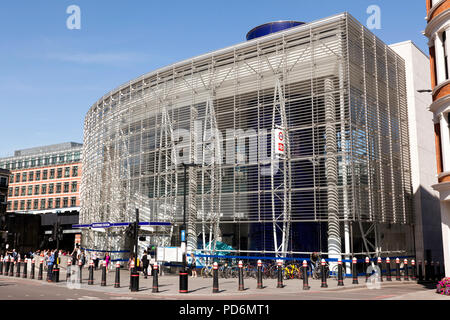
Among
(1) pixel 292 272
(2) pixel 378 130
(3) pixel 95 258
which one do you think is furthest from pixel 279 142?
(3) pixel 95 258

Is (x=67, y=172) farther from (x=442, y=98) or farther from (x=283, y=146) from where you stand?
(x=442, y=98)

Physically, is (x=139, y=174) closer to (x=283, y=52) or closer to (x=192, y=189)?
(x=192, y=189)

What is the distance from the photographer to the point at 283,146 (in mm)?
30406

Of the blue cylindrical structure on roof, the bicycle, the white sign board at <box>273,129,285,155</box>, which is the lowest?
the bicycle

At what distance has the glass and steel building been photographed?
1187 inches

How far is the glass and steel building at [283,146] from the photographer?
3014 cm

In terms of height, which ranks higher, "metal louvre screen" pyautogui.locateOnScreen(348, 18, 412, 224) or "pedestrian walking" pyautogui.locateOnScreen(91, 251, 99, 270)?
"metal louvre screen" pyautogui.locateOnScreen(348, 18, 412, 224)

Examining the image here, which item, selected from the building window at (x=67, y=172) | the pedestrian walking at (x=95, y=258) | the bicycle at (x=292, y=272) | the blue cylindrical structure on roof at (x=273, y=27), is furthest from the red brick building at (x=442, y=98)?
the building window at (x=67, y=172)

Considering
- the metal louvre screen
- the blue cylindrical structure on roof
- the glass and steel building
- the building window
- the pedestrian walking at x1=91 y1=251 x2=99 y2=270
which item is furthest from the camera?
the building window

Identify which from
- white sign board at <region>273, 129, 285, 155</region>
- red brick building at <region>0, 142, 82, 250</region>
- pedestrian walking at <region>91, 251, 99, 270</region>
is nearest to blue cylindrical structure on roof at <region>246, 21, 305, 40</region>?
white sign board at <region>273, 129, 285, 155</region>

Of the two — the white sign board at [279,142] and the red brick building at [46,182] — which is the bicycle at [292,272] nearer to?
the white sign board at [279,142]

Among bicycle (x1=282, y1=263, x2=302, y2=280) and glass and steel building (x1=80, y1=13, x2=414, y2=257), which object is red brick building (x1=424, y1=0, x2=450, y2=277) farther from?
bicycle (x1=282, y1=263, x2=302, y2=280)

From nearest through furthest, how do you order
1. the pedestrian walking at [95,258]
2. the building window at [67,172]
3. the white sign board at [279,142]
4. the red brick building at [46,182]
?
the white sign board at [279,142] < the pedestrian walking at [95,258] < the red brick building at [46,182] < the building window at [67,172]

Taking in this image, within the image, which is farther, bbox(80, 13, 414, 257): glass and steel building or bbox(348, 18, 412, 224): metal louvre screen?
bbox(348, 18, 412, 224): metal louvre screen
